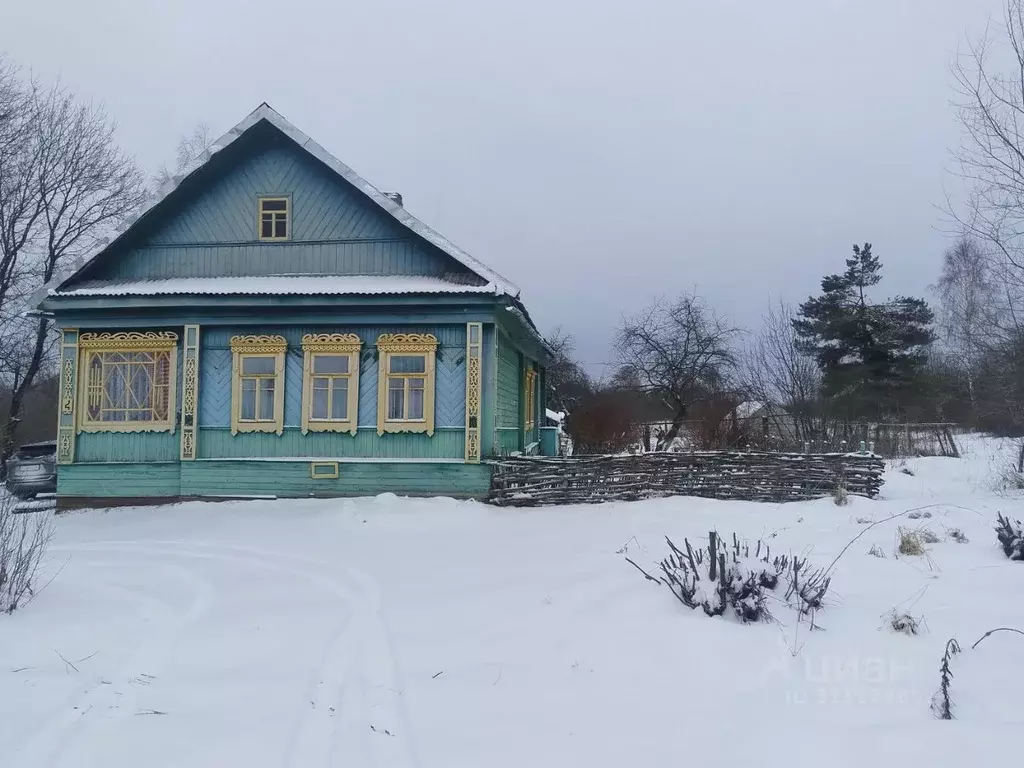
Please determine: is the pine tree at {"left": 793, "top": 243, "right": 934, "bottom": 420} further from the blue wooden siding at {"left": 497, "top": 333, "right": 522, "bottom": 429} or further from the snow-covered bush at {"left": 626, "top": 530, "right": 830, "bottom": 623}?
the snow-covered bush at {"left": 626, "top": 530, "right": 830, "bottom": 623}

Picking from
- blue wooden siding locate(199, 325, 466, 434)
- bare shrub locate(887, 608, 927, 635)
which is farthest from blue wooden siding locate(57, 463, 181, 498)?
bare shrub locate(887, 608, 927, 635)

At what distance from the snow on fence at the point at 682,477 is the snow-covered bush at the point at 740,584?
19.9ft

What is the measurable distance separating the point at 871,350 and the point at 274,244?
986 inches

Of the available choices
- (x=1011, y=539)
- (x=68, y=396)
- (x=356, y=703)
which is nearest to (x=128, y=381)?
(x=68, y=396)

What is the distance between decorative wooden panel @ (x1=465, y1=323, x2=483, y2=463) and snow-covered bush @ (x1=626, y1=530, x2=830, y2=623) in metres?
6.39

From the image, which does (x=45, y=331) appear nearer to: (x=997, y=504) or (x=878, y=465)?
(x=878, y=465)

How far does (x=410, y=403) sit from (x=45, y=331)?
15722mm

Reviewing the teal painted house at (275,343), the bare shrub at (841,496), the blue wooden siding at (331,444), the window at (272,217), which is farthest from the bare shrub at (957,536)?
the window at (272,217)

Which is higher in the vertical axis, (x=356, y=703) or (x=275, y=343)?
(x=275, y=343)

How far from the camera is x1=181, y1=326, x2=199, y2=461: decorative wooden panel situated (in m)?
12.3

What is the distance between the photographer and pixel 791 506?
10719mm

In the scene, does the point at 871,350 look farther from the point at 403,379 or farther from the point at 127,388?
the point at 127,388

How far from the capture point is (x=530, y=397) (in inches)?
734

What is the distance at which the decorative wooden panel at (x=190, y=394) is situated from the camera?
12.3 meters
